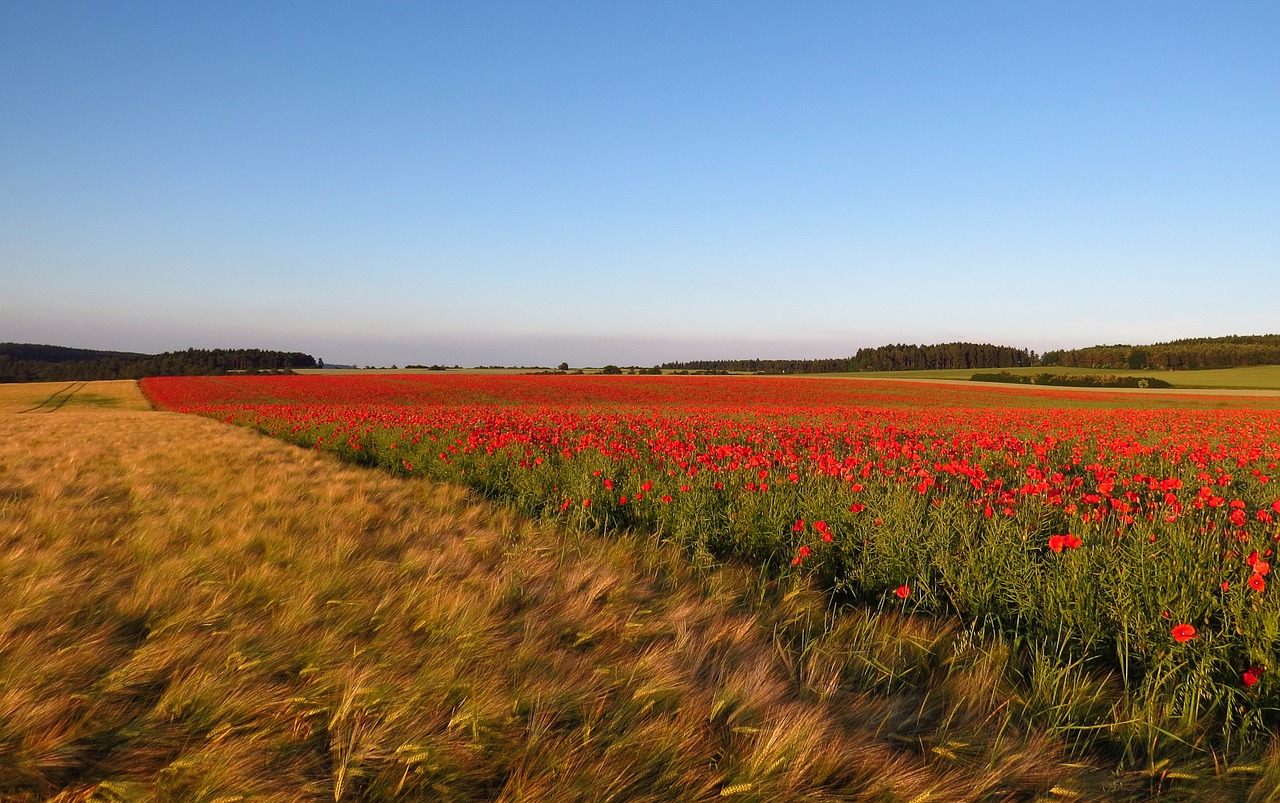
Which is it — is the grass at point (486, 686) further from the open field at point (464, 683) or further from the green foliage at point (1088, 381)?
the green foliage at point (1088, 381)

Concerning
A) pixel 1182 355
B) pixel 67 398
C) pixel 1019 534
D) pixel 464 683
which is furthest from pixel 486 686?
pixel 1182 355

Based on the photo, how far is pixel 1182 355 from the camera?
88.1 m

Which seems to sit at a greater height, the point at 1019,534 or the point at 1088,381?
the point at 1088,381

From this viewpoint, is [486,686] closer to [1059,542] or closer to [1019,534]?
[1059,542]

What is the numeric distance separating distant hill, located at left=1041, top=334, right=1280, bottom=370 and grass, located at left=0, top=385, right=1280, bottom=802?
10982 centimetres

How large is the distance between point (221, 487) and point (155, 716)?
4.74 metres

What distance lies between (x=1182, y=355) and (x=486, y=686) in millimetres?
118101

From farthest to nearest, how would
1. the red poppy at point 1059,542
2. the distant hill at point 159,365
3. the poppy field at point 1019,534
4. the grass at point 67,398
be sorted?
the distant hill at point 159,365, the grass at point 67,398, the red poppy at point 1059,542, the poppy field at point 1019,534

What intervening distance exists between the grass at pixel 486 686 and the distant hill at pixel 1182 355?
4324 inches

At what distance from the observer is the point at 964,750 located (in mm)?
2014

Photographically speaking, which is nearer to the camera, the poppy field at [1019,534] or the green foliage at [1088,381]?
the poppy field at [1019,534]

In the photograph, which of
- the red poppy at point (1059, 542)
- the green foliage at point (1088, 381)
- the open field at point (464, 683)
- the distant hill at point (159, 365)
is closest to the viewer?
the open field at point (464, 683)

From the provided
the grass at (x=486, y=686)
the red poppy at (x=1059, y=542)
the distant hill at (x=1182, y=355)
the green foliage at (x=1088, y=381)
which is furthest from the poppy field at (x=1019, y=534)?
the distant hill at (x=1182, y=355)

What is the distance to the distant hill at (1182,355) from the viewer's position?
279 ft
